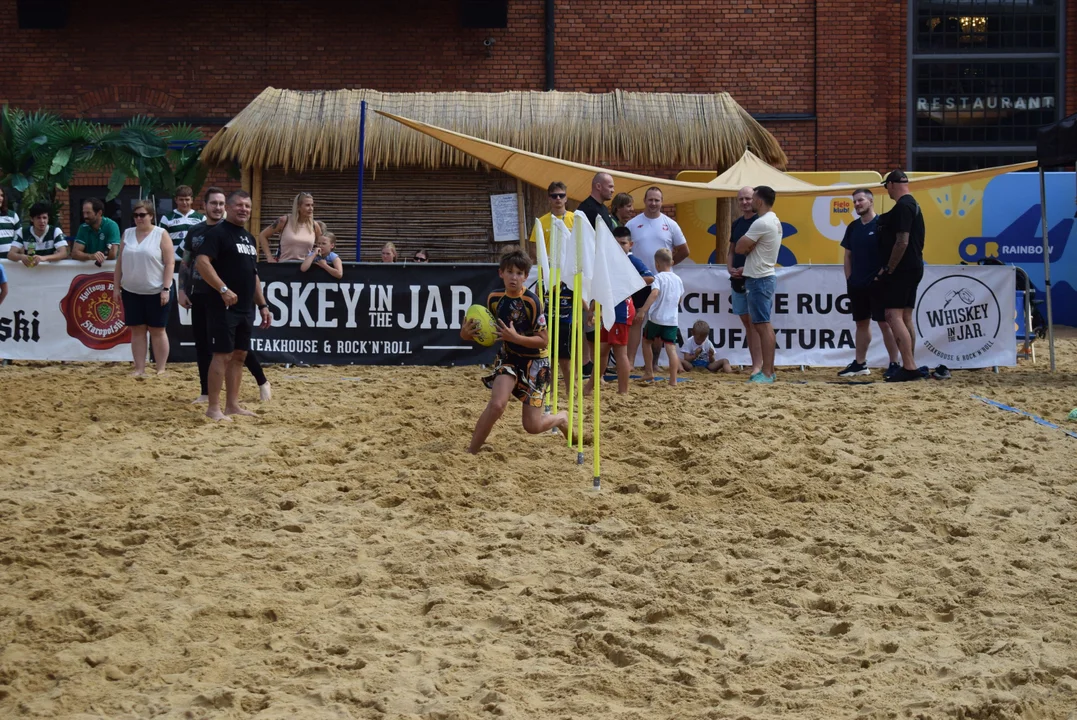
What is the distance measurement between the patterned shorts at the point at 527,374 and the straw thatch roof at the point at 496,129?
9.26 meters

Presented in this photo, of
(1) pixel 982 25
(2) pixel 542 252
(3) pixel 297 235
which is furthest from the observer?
(1) pixel 982 25

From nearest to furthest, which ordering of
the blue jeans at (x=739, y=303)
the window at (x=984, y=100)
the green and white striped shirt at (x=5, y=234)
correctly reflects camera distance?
the blue jeans at (x=739, y=303), the green and white striped shirt at (x=5, y=234), the window at (x=984, y=100)

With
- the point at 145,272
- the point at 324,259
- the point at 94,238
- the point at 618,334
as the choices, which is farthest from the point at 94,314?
the point at 618,334

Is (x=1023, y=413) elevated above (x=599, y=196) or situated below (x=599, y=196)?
below

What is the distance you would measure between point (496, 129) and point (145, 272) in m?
6.96

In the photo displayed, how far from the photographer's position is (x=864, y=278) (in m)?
11.4

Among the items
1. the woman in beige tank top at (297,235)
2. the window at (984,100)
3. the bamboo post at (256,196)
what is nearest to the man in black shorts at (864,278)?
the woman in beige tank top at (297,235)

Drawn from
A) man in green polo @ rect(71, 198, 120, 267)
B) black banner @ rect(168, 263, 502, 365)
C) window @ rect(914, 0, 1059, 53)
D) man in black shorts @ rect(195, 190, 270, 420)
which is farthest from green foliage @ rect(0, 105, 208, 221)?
window @ rect(914, 0, 1059, 53)

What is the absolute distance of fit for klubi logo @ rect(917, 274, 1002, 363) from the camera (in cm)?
1233

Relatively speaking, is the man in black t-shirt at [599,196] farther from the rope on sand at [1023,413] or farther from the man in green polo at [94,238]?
the man in green polo at [94,238]

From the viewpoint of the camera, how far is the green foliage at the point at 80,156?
1524 cm

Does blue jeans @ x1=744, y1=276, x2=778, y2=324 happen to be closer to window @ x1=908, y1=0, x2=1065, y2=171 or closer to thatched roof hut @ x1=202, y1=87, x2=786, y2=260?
thatched roof hut @ x1=202, y1=87, x2=786, y2=260

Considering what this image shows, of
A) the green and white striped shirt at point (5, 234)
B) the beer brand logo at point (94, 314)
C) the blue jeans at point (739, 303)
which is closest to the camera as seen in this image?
the blue jeans at point (739, 303)

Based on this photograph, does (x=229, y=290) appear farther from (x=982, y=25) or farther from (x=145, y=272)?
(x=982, y=25)
